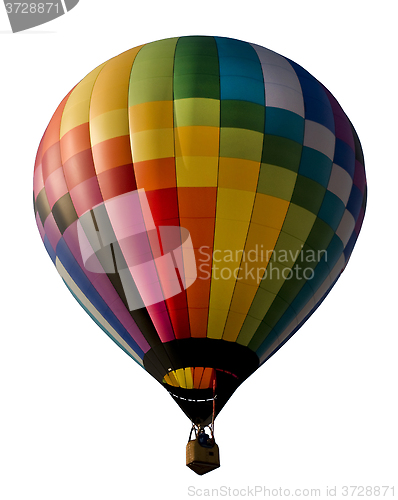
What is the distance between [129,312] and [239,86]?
11.1 feet

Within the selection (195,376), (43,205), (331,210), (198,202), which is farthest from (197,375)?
(43,205)

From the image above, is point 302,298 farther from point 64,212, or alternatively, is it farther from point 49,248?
point 49,248

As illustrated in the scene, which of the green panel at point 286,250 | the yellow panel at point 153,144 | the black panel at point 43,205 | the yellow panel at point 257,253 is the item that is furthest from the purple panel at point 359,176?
the black panel at point 43,205

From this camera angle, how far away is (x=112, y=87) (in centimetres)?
1152

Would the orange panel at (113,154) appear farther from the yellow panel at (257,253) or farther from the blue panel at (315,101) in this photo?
the blue panel at (315,101)

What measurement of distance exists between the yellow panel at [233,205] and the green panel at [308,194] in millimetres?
672

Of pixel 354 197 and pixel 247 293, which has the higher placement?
pixel 354 197

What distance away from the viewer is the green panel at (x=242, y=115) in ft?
35.8

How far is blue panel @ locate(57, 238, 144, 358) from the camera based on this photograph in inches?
444

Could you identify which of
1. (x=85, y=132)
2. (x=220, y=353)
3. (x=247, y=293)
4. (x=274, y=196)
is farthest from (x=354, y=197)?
(x=85, y=132)

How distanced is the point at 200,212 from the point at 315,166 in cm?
175

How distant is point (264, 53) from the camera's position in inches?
474

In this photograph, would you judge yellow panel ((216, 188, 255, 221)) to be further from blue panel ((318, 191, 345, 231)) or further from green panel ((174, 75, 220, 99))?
green panel ((174, 75, 220, 99))

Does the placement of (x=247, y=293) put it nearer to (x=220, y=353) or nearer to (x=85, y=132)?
(x=220, y=353)
